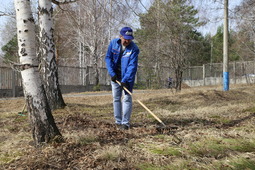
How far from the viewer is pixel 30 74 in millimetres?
3139

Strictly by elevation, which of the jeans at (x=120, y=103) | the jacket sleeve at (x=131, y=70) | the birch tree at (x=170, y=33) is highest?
the birch tree at (x=170, y=33)

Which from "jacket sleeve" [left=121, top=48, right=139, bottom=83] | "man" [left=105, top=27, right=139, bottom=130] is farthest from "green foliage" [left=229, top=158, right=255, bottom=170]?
"jacket sleeve" [left=121, top=48, right=139, bottom=83]

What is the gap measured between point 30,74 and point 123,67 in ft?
5.73

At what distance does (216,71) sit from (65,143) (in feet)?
83.5

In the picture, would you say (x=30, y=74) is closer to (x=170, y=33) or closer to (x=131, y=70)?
(x=131, y=70)

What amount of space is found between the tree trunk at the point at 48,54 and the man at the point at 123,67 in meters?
2.68

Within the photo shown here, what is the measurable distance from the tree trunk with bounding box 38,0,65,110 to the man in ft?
8.79

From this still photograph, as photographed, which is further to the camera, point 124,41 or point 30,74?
point 124,41

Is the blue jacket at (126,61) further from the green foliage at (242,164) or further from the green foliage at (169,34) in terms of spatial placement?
the green foliage at (169,34)

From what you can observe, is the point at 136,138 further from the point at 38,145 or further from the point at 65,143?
the point at 38,145

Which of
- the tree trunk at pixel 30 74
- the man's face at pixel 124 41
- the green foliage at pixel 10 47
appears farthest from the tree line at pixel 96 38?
the green foliage at pixel 10 47

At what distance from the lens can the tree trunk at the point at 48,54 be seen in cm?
639

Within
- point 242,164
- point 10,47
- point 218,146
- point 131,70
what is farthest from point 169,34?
point 10,47

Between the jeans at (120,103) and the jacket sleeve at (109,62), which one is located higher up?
the jacket sleeve at (109,62)
